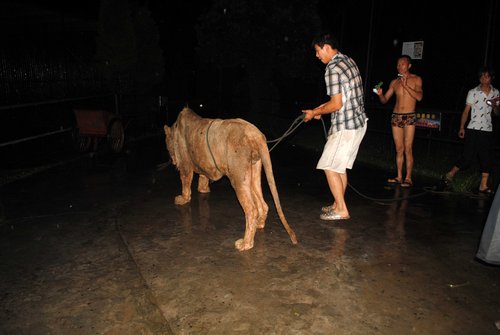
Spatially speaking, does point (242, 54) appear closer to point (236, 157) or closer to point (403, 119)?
point (403, 119)

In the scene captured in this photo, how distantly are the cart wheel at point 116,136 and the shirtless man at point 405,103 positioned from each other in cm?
610

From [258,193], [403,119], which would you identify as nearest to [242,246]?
[258,193]

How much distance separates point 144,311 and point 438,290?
2.64m

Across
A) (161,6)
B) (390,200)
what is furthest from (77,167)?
(161,6)

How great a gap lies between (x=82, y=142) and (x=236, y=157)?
6135mm

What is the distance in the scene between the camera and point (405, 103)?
664 cm

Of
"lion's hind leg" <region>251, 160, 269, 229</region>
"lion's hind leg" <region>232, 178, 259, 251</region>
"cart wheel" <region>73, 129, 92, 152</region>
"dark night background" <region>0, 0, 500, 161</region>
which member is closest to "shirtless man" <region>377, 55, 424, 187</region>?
"dark night background" <region>0, 0, 500, 161</region>

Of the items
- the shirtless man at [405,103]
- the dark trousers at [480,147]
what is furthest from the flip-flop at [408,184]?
the dark trousers at [480,147]

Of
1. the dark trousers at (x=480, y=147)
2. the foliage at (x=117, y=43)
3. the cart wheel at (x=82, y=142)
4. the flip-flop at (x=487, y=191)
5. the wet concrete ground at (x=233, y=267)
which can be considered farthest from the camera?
the foliage at (x=117, y=43)

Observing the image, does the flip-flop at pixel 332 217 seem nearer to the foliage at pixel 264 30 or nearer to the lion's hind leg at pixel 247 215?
the lion's hind leg at pixel 247 215

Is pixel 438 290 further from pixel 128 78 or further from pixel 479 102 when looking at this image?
pixel 128 78

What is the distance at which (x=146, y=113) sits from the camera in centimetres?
1330

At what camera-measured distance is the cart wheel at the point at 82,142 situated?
29.0ft

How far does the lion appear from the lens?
14.3 feet
